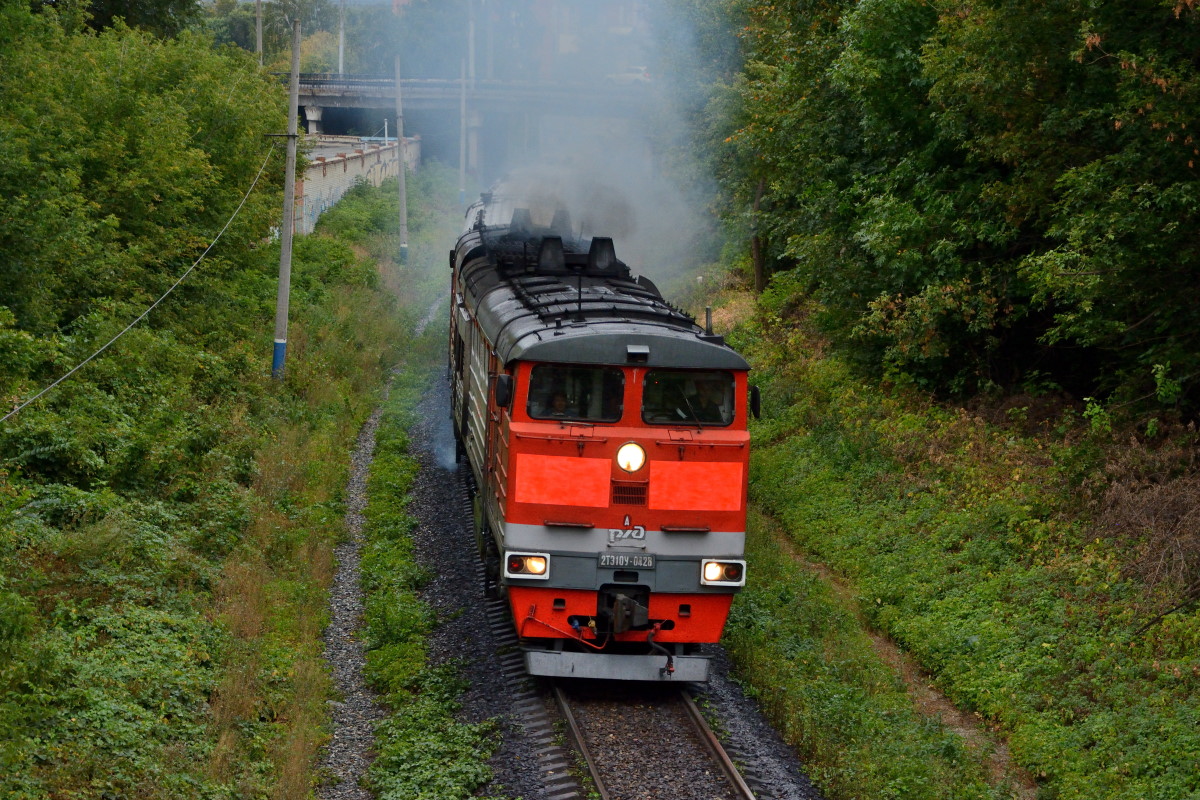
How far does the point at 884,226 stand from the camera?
1680 centimetres

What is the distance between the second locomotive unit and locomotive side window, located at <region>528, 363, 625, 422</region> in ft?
0.04

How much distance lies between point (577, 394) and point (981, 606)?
5263 mm

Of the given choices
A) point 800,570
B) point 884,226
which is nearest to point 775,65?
point 884,226

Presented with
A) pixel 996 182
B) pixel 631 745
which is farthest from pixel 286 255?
pixel 631 745

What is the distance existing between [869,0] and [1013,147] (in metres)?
4.37

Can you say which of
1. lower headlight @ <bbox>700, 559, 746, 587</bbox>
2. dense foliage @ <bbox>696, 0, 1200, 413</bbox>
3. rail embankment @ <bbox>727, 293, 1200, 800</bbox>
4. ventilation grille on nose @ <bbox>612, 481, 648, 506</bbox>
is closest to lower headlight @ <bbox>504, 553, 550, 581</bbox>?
ventilation grille on nose @ <bbox>612, 481, 648, 506</bbox>

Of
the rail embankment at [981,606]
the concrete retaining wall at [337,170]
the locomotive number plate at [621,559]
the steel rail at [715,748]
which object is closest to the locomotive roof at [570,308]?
the locomotive number plate at [621,559]

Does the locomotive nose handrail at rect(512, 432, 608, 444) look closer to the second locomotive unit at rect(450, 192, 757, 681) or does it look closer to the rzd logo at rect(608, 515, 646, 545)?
the second locomotive unit at rect(450, 192, 757, 681)

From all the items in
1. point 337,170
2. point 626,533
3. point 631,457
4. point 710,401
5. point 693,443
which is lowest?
point 626,533

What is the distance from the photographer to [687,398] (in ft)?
35.6

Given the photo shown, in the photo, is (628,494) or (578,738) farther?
(628,494)

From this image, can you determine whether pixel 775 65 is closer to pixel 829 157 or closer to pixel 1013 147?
pixel 829 157

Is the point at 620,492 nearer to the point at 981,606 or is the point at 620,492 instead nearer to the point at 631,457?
the point at 631,457

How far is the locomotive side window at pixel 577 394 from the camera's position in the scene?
1066 centimetres
